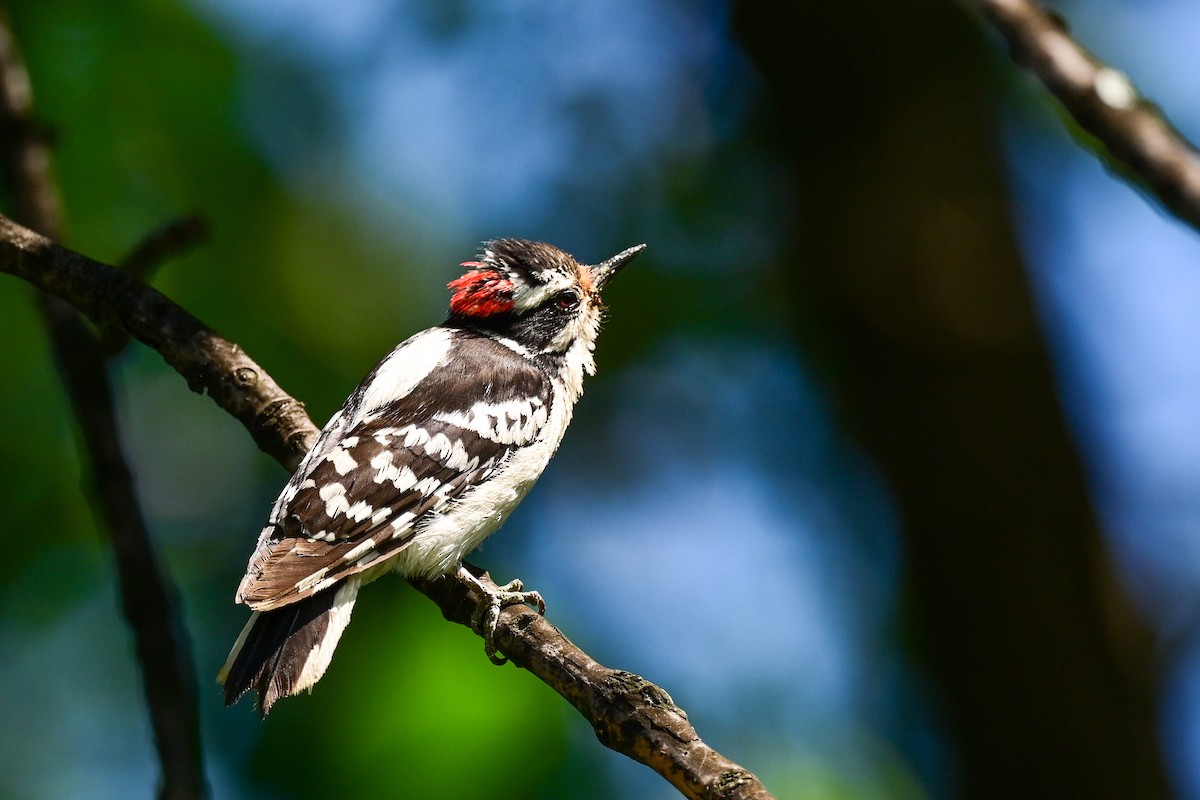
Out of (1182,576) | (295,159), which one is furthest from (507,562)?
(1182,576)

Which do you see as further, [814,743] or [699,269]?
[699,269]

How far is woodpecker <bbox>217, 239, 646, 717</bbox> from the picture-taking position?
2969 mm

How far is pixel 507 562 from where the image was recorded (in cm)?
510

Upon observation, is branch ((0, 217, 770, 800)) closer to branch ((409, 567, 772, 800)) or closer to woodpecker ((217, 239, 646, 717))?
branch ((409, 567, 772, 800))

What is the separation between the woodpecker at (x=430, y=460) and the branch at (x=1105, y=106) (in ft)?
6.49

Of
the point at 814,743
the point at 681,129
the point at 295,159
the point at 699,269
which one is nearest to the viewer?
the point at 814,743

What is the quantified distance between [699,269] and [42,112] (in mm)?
3483

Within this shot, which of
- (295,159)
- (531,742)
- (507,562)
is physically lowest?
(531,742)

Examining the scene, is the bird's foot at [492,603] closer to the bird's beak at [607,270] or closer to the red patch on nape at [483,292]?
the red patch on nape at [483,292]

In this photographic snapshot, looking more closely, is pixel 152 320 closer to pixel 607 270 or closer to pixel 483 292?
pixel 483 292

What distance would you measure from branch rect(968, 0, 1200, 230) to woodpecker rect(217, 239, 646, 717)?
198 centimetres

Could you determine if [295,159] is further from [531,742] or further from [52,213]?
[531,742]

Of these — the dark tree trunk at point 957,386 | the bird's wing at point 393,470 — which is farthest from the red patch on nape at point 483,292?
the dark tree trunk at point 957,386

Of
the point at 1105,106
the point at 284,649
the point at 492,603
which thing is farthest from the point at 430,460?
the point at 1105,106
